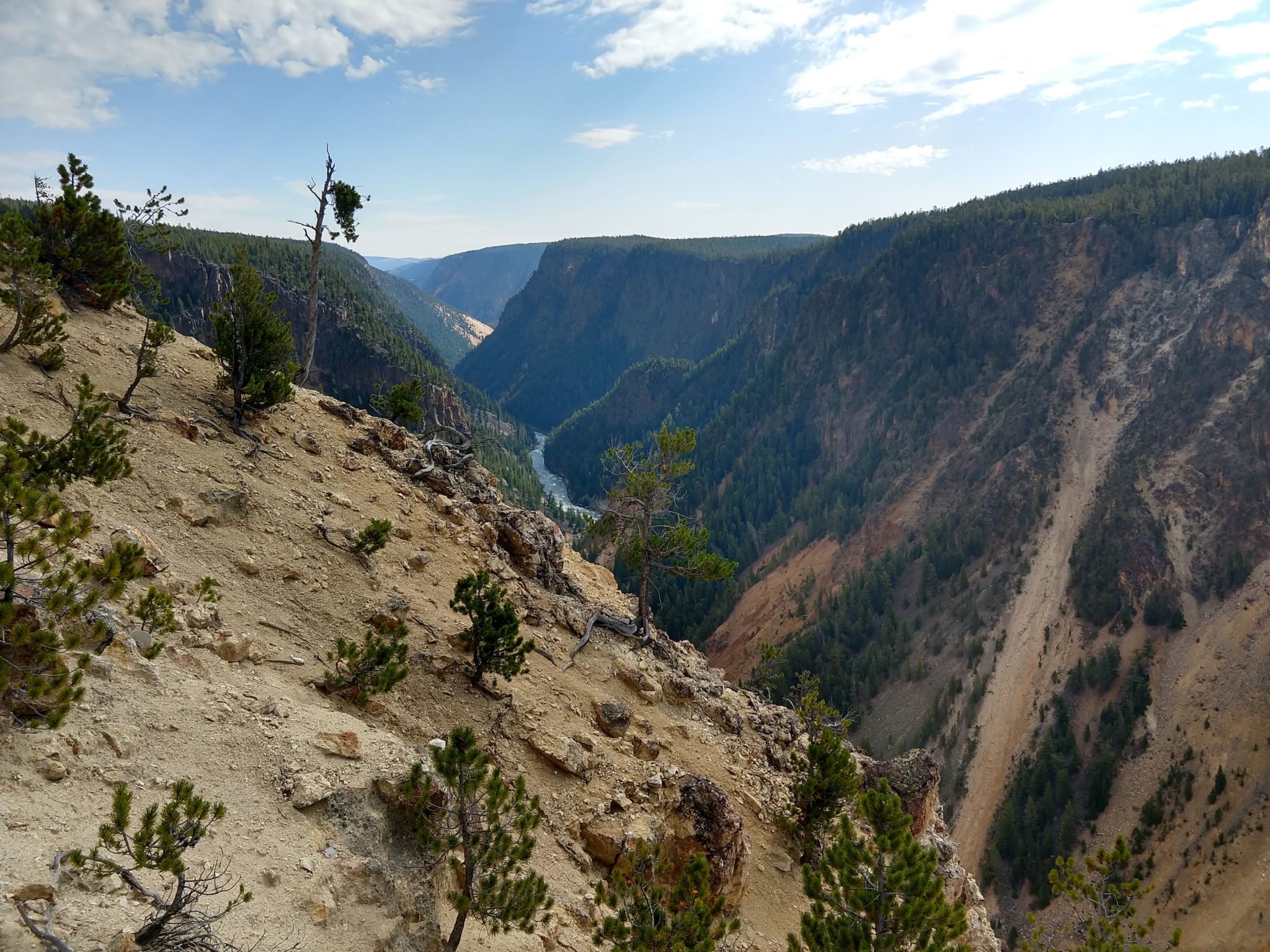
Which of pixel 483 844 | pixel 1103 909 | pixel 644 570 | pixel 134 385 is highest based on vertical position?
pixel 134 385

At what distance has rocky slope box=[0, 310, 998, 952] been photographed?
8242 millimetres

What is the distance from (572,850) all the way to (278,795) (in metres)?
5.66

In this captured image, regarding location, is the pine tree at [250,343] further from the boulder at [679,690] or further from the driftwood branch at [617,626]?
the boulder at [679,690]

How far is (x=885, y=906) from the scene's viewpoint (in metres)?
10.3

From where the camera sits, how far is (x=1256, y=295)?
7944 centimetres

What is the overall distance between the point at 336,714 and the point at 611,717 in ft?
23.4

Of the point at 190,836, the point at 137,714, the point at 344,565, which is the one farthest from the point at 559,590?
the point at 190,836

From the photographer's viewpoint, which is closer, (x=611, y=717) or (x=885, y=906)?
(x=885, y=906)

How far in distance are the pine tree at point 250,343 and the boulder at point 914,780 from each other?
2027cm

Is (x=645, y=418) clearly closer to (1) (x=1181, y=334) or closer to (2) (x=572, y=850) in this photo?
(1) (x=1181, y=334)

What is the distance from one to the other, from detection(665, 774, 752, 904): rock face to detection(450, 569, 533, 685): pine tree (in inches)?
172

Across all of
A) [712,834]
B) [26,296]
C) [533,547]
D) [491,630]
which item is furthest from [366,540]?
[712,834]

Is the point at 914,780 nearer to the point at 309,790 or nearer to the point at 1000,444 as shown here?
the point at 309,790

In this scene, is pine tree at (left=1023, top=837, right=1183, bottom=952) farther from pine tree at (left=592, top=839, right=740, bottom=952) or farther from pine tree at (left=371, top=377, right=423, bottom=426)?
pine tree at (left=371, top=377, right=423, bottom=426)
